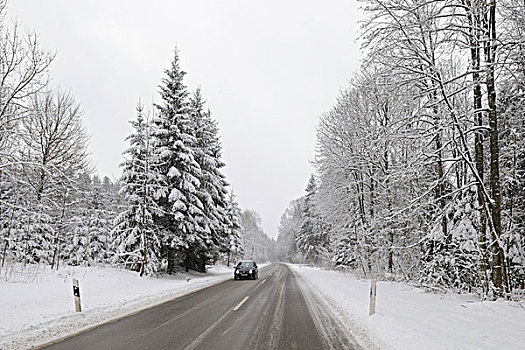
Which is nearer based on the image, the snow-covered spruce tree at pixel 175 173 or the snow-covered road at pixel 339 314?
the snow-covered road at pixel 339 314

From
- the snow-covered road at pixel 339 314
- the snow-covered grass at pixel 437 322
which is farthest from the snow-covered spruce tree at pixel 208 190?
the snow-covered grass at pixel 437 322

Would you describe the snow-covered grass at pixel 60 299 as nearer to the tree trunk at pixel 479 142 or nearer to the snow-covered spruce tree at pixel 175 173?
the snow-covered spruce tree at pixel 175 173

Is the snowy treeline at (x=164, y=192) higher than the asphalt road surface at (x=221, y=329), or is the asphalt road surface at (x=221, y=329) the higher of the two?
the snowy treeline at (x=164, y=192)

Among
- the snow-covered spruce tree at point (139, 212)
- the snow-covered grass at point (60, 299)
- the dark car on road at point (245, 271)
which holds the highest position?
the snow-covered spruce tree at point (139, 212)

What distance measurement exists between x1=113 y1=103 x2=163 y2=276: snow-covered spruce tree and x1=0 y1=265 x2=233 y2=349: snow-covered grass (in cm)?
167

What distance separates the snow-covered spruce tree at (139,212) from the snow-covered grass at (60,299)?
1667 millimetres

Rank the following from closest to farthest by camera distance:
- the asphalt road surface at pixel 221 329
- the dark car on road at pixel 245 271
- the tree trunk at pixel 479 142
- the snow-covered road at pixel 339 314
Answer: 1. the asphalt road surface at pixel 221 329
2. the snow-covered road at pixel 339 314
3. the tree trunk at pixel 479 142
4. the dark car on road at pixel 245 271

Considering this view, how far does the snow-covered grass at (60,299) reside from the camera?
7355 millimetres

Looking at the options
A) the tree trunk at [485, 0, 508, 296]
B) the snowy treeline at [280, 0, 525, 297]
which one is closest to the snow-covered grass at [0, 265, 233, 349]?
the snowy treeline at [280, 0, 525, 297]

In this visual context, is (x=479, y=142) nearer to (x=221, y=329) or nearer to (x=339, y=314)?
(x=339, y=314)

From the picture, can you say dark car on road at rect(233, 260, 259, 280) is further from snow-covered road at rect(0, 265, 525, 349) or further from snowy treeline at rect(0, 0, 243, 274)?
snow-covered road at rect(0, 265, 525, 349)

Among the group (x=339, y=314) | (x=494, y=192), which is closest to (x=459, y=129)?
(x=494, y=192)

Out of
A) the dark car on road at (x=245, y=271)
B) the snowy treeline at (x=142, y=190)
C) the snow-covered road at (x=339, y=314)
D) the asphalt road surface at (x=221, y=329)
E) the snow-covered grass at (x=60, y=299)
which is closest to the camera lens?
the asphalt road surface at (x=221, y=329)

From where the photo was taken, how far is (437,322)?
8203 millimetres
